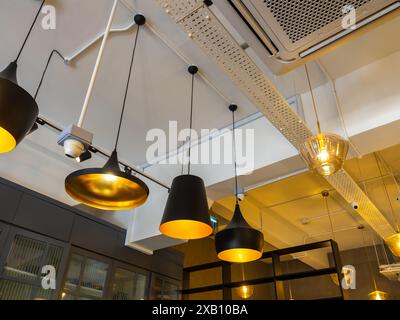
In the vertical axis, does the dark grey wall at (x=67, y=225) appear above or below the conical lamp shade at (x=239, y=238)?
above

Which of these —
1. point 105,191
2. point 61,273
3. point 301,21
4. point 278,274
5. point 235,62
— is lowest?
point 61,273

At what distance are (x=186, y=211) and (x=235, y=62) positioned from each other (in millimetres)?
956

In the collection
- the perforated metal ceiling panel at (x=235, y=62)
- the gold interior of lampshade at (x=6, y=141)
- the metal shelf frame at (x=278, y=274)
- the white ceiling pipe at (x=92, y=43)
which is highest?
the white ceiling pipe at (x=92, y=43)

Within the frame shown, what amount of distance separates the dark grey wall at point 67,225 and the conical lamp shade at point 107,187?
133cm

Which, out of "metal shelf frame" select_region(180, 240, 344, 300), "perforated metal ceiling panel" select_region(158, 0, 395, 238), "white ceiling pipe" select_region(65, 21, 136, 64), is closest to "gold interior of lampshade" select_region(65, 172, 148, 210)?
"perforated metal ceiling panel" select_region(158, 0, 395, 238)

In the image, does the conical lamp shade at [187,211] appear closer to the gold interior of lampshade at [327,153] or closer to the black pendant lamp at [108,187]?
the black pendant lamp at [108,187]

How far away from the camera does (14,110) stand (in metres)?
1.32

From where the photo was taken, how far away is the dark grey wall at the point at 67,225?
2857 mm

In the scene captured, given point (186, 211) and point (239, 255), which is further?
point (239, 255)

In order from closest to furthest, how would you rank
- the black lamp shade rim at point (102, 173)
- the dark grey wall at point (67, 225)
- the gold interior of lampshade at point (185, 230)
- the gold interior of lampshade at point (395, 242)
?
1. the black lamp shade rim at point (102, 173)
2. the gold interior of lampshade at point (185, 230)
3. the dark grey wall at point (67, 225)
4. the gold interior of lampshade at point (395, 242)

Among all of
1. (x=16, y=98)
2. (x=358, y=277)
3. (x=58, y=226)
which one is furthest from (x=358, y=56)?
(x=358, y=277)

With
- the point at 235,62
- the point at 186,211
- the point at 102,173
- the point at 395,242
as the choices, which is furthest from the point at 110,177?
the point at 395,242

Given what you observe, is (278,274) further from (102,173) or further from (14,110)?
(14,110)

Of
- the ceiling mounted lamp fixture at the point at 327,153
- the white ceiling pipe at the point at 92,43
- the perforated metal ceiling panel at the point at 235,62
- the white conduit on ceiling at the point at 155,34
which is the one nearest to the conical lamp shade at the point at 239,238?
the ceiling mounted lamp fixture at the point at 327,153
